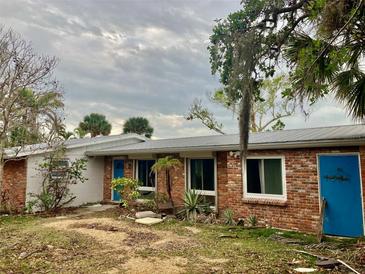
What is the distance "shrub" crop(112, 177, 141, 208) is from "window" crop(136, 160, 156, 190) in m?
1.09

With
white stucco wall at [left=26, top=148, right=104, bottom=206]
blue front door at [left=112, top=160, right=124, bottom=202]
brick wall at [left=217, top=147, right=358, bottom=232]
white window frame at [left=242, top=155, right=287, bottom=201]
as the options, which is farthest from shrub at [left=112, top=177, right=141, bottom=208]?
white window frame at [left=242, top=155, right=287, bottom=201]

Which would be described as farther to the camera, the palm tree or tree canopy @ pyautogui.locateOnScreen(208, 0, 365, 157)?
the palm tree

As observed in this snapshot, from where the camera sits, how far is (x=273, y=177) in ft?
30.4

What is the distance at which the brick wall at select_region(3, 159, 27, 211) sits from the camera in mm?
12422

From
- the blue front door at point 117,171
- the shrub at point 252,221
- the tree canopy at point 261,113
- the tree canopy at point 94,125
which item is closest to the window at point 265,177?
the shrub at point 252,221

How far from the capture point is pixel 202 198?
11.1 m

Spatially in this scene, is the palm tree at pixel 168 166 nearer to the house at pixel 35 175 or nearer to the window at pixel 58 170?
the window at pixel 58 170

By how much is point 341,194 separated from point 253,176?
2630 mm

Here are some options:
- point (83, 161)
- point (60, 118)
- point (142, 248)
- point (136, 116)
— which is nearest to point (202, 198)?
point (142, 248)

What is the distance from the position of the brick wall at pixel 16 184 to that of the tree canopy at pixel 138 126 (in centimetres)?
1874

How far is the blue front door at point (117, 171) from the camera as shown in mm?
14531

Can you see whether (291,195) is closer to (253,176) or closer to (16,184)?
(253,176)

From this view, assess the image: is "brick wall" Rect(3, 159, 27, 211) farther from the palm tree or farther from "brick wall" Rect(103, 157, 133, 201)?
the palm tree

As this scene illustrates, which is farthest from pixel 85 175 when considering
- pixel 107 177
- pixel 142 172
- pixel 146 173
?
pixel 146 173
